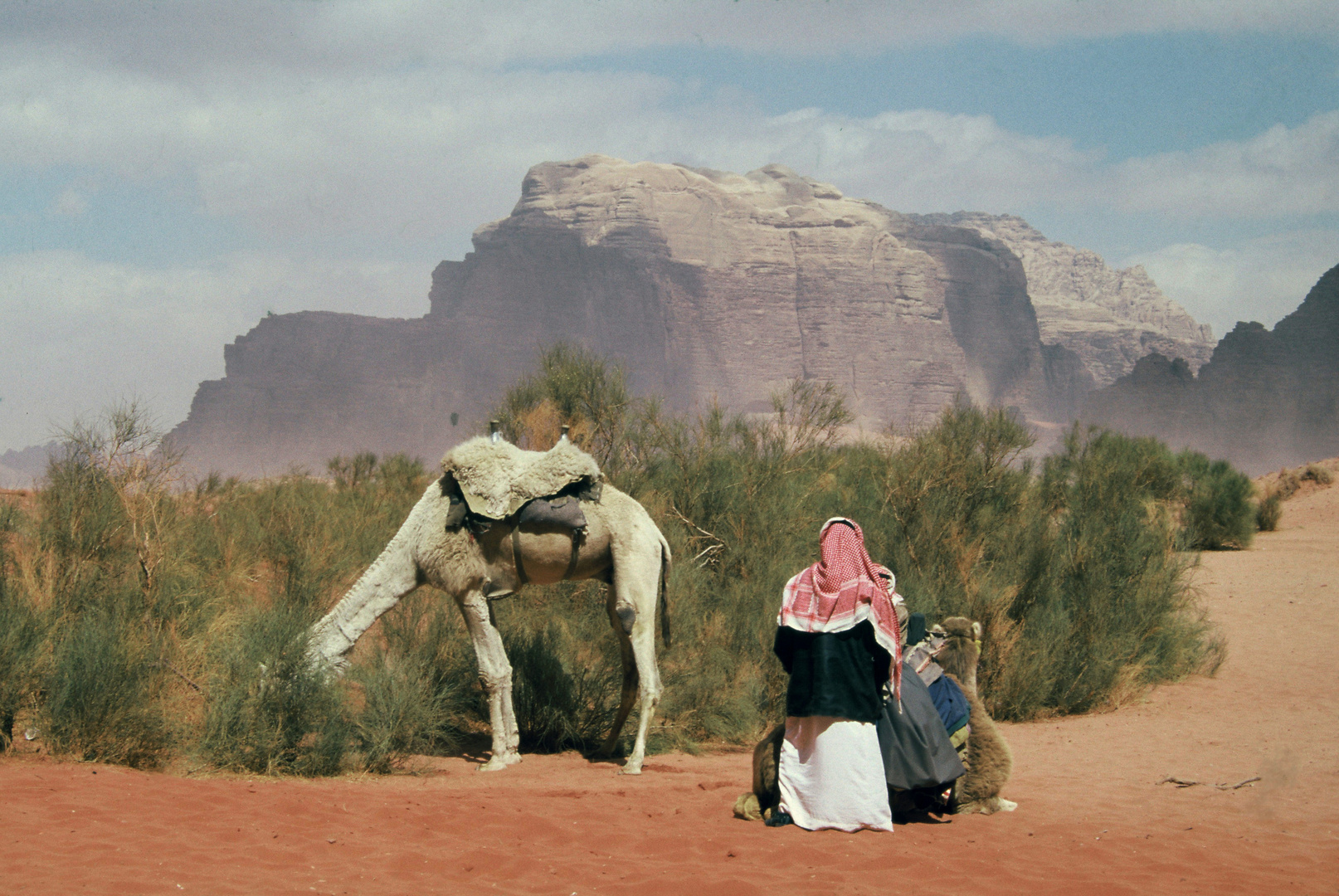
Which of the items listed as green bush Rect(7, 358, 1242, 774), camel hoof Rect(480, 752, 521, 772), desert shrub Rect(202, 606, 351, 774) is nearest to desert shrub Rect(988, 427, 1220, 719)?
green bush Rect(7, 358, 1242, 774)

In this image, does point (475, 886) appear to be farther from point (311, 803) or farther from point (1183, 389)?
point (1183, 389)

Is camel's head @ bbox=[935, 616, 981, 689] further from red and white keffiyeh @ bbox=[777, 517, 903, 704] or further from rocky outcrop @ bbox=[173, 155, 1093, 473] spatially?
rocky outcrop @ bbox=[173, 155, 1093, 473]

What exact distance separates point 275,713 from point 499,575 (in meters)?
1.86

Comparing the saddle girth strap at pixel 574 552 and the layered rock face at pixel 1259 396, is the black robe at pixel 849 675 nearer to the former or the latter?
the saddle girth strap at pixel 574 552

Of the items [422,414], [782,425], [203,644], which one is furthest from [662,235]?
[203,644]

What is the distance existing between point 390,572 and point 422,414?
86.7m

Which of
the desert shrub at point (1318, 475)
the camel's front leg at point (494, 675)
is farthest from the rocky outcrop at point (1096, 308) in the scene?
the camel's front leg at point (494, 675)

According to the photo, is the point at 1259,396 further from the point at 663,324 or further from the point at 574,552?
the point at 574,552

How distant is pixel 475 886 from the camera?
4.92 meters

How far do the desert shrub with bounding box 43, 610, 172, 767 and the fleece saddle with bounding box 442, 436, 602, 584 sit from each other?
2429mm

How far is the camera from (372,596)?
26.5 ft

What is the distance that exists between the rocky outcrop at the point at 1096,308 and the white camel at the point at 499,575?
12251 cm

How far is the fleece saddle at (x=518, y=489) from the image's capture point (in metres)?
8.04

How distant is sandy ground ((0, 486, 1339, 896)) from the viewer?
16.4ft
